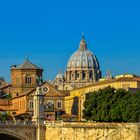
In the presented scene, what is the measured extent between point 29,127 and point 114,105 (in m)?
11.1

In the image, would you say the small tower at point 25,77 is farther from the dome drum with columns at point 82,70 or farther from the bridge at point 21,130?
the dome drum with columns at point 82,70

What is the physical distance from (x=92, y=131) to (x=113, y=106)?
10.5 metres

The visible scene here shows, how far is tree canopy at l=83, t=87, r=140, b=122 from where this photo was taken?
286 feet

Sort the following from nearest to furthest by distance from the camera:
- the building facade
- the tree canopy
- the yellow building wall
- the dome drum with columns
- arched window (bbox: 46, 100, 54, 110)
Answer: the tree canopy < arched window (bbox: 46, 100, 54, 110) < the yellow building wall < the building facade < the dome drum with columns

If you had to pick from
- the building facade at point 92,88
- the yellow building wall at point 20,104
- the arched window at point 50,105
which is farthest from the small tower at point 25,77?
the arched window at point 50,105

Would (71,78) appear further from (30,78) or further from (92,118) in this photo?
(92,118)

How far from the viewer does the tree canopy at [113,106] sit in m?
87.2

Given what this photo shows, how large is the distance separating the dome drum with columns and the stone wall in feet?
325

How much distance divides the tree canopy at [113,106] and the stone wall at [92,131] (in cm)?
454

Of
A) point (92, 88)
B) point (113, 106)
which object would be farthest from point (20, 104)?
point (113, 106)

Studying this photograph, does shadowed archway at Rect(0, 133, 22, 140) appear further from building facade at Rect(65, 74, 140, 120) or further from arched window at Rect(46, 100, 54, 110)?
arched window at Rect(46, 100, 54, 110)

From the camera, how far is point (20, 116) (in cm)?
11356

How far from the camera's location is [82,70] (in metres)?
194

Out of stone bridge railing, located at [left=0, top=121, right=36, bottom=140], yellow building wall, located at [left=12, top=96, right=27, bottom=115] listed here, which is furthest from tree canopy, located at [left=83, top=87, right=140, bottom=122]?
yellow building wall, located at [left=12, top=96, right=27, bottom=115]
